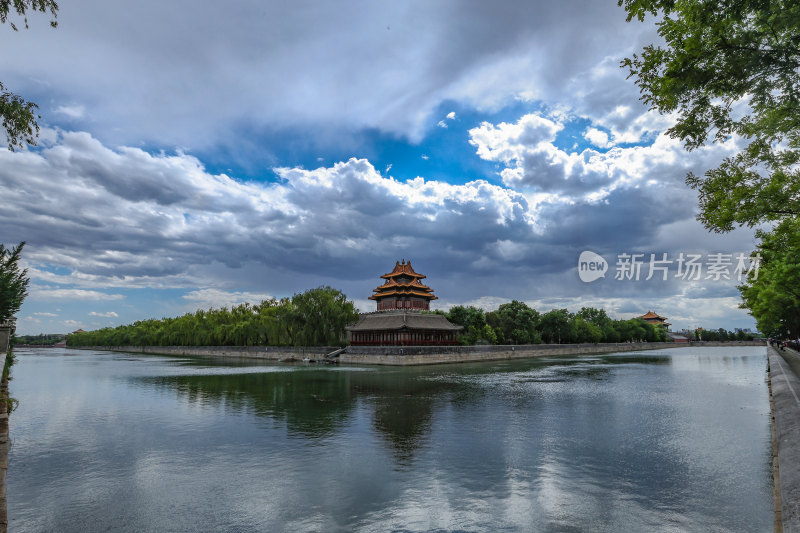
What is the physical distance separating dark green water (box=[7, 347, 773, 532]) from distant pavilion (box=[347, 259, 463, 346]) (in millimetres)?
36409

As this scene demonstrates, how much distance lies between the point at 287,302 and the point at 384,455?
56281mm

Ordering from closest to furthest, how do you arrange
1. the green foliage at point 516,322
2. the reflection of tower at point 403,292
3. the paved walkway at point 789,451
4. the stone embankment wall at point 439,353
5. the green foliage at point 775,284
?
1. the paved walkway at point 789,451
2. the green foliage at point 775,284
3. the stone embankment wall at point 439,353
4. the reflection of tower at point 403,292
5. the green foliage at point 516,322

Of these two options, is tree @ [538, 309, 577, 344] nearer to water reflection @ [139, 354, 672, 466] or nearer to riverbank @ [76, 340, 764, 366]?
riverbank @ [76, 340, 764, 366]

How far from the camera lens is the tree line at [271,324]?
62.3 meters

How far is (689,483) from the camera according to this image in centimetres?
1027

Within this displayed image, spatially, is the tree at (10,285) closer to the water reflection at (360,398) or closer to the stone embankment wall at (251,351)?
the water reflection at (360,398)

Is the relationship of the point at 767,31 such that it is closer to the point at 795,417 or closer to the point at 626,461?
the point at 795,417

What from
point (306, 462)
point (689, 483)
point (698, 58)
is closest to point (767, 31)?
point (698, 58)

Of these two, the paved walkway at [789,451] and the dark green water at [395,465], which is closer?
the paved walkway at [789,451]

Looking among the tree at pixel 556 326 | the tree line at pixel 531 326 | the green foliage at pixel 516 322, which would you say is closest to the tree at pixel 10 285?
the tree line at pixel 531 326

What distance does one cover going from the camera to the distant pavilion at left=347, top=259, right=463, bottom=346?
59.9 meters

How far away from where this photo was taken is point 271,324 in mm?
66125

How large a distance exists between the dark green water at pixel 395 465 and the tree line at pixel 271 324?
128 feet

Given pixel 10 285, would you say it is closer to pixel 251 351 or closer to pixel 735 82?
pixel 735 82
